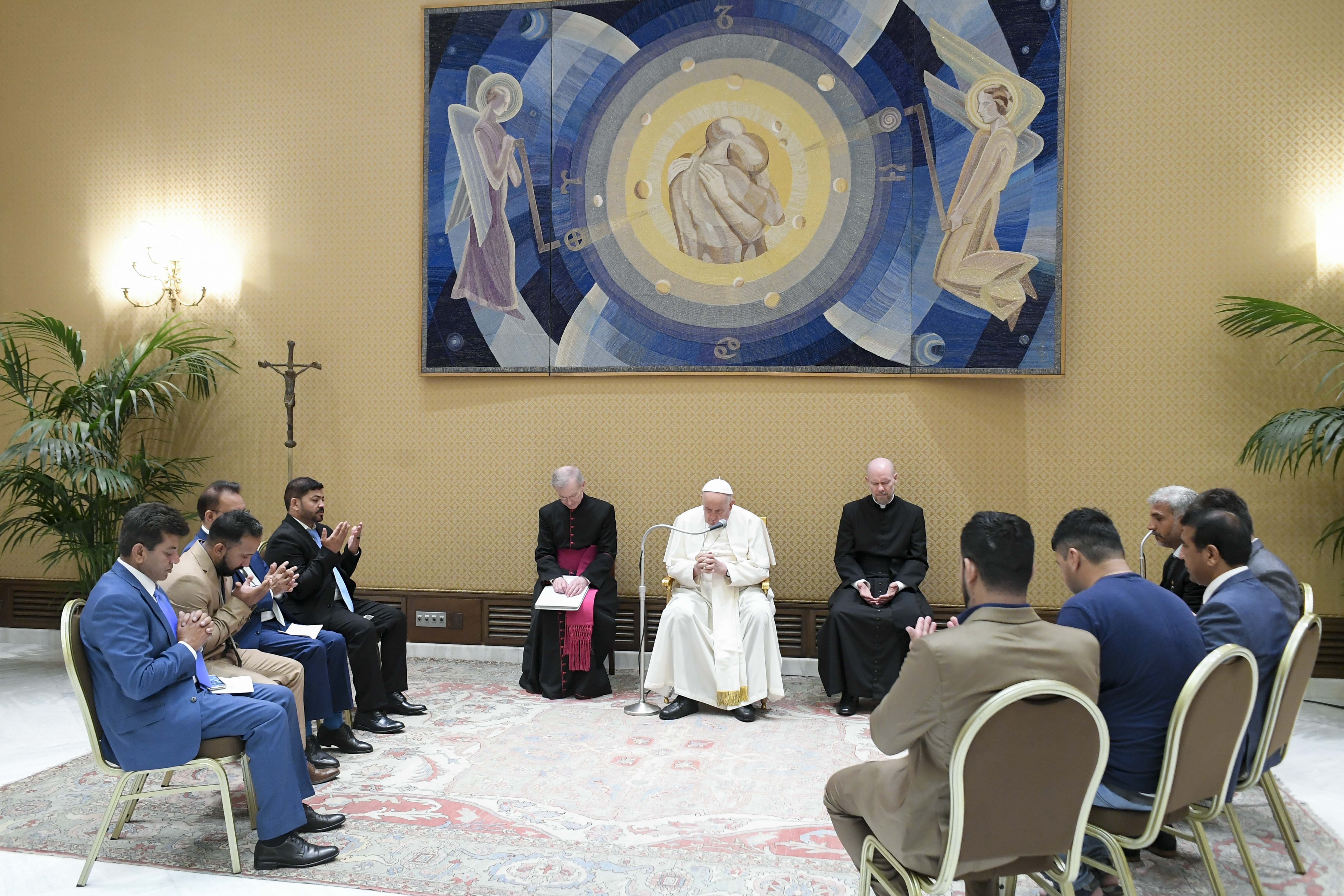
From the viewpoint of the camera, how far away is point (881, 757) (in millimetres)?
4766

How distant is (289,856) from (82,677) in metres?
0.92

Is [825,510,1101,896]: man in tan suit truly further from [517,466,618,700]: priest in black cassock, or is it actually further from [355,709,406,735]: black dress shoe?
[517,466,618,700]: priest in black cassock

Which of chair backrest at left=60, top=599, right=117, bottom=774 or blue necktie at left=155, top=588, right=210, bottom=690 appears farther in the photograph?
blue necktie at left=155, top=588, right=210, bottom=690

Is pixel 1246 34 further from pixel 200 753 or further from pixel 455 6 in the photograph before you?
pixel 200 753

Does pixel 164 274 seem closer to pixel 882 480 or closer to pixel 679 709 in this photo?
Answer: pixel 679 709

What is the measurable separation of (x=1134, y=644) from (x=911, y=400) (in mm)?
3759

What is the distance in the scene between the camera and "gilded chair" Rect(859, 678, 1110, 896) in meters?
2.17

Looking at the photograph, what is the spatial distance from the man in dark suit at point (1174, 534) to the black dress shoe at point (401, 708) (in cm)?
386

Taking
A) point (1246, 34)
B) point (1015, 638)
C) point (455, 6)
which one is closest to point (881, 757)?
point (1015, 638)

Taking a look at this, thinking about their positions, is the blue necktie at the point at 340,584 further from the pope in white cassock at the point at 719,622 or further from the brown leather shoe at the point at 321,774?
the pope in white cassock at the point at 719,622

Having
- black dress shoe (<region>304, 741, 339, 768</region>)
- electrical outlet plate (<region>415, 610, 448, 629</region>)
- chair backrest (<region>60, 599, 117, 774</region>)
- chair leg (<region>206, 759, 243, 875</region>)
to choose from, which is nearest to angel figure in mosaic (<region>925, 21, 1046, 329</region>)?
electrical outlet plate (<region>415, 610, 448, 629</region>)

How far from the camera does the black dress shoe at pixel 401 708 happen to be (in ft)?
17.4

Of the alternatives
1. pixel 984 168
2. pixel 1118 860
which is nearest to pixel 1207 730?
pixel 1118 860

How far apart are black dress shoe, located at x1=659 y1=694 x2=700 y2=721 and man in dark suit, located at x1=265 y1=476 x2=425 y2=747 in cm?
141
